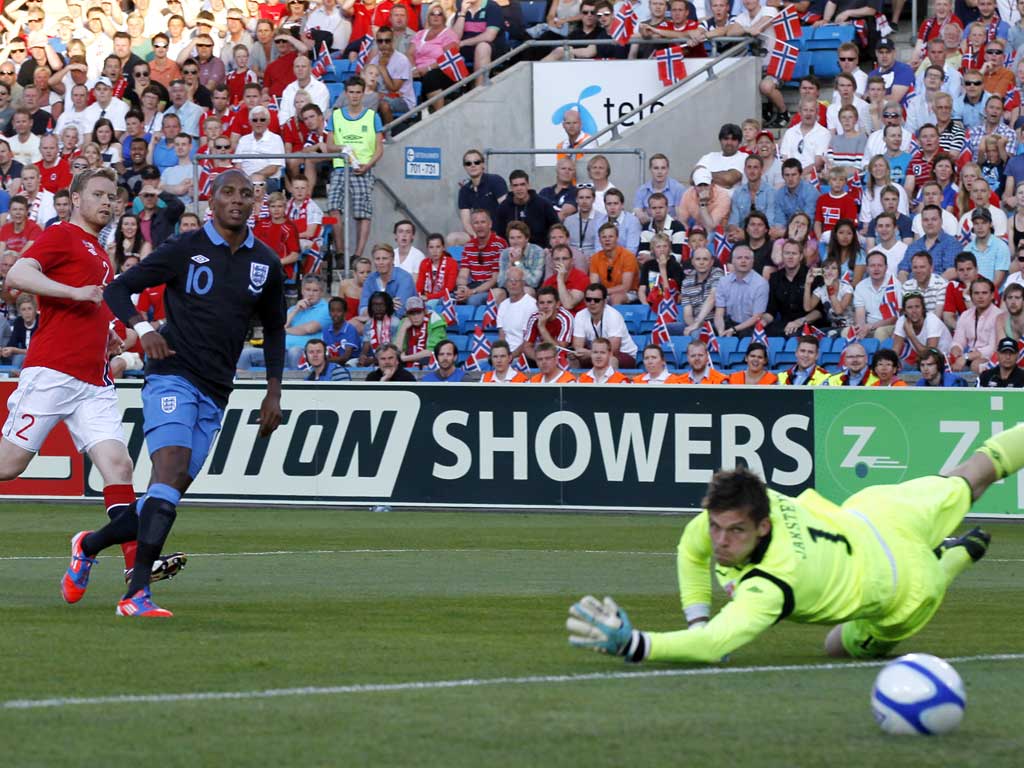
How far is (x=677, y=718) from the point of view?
6.30m

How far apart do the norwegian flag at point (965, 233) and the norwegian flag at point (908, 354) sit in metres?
1.45

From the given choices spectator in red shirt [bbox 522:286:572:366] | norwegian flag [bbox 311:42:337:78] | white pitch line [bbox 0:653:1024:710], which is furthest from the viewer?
norwegian flag [bbox 311:42:337:78]

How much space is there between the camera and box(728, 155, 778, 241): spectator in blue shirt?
70.8 feet

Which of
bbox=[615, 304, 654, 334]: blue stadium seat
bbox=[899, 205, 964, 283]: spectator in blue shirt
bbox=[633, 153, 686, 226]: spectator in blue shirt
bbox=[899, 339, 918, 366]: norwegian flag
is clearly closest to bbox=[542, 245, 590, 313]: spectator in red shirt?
bbox=[615, 304, 654, 334]: blue stadium seat

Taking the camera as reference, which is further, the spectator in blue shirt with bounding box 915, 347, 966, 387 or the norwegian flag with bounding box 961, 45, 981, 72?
the norwegian flag with bounding box 961, 45, 981, 72

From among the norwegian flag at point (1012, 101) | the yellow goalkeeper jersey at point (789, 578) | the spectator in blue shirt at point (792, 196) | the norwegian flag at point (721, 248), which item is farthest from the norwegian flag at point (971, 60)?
the yellow goalkeeper jersey at point (789, 578)

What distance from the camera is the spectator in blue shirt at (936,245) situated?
19922 mm

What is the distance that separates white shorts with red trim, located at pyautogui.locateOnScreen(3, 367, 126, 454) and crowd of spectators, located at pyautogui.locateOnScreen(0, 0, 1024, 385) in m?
9.55

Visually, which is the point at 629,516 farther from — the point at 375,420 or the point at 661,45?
the point at 661,45

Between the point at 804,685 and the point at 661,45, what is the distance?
63.3ft

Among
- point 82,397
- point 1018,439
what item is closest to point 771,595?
point 1018,439

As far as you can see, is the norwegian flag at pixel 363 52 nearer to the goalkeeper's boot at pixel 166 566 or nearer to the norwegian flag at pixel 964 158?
the norwegian flag at pixel 964 158

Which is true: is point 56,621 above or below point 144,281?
below

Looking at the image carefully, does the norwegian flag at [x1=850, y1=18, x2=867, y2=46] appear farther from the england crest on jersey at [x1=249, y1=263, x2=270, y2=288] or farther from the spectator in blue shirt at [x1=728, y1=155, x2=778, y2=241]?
the england crest on jersey at [x1=249, y1=263, x2=270, y2=288]
